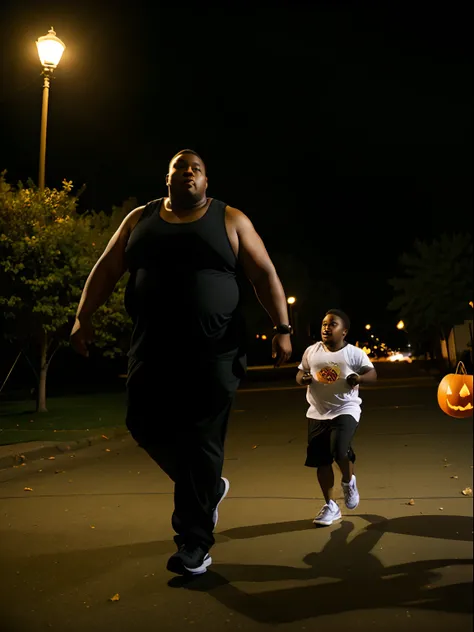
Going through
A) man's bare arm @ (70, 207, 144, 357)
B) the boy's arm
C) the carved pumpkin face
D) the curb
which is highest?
man's bare arm @ (70, 207, 144, 357)

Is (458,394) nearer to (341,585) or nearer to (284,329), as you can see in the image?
(284,329)

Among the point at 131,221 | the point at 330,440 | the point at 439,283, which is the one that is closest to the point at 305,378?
the point at 330,440

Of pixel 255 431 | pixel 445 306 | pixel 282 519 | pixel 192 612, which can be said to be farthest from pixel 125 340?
pixel 445 306

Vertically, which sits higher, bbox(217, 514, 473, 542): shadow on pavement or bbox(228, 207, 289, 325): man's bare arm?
bbox(228, 207, 289, 325): man's bare arm

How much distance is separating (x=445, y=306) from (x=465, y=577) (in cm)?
4994

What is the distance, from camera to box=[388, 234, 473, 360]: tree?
170ft

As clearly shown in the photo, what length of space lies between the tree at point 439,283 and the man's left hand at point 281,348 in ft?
157

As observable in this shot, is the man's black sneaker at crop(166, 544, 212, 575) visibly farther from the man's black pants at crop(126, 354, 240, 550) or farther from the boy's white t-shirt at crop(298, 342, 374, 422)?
the boy's white t-shirt at crop(298, 342, 374, 422)

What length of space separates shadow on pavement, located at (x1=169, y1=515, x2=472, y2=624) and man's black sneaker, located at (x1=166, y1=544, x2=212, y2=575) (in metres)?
0.05

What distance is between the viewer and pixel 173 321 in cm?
395

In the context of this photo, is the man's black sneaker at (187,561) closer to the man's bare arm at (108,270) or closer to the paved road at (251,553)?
the paved road at (251,553)

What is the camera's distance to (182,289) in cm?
395

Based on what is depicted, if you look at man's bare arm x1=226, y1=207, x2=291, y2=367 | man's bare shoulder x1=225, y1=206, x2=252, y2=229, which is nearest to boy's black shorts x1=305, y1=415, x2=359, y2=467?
man's bare arm x1=226, y1=207, x2=291, y2=367

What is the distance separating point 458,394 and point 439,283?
47.7m
